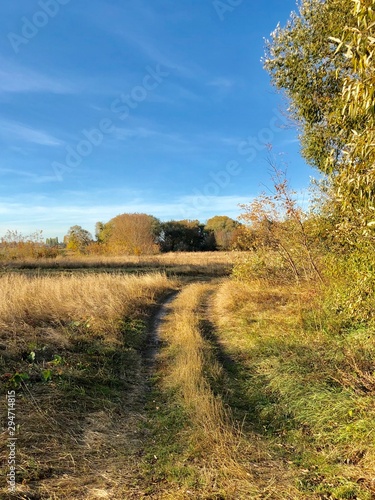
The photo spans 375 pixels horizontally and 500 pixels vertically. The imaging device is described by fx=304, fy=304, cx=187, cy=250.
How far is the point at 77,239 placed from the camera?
4747cm

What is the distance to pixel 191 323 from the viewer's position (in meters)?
9.12

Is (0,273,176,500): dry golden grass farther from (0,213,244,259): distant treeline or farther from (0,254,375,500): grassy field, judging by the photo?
(0,213,244,259): distant treeline

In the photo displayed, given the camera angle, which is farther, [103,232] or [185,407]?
[103,232]

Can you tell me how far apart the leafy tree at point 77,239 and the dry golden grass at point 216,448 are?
4254 centimetres

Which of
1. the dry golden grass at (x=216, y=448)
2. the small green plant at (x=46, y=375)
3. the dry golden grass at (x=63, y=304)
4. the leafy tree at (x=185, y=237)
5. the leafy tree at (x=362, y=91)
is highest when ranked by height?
the leafy tree at (x=185, y=237)

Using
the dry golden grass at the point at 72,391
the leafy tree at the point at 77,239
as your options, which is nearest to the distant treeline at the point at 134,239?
the leafy tree at the point at 77,239

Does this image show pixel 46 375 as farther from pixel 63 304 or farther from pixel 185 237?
pixel 185 237

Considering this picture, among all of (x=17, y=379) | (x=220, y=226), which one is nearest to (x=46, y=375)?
(x=17, y=379)

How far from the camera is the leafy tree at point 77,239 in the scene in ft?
149

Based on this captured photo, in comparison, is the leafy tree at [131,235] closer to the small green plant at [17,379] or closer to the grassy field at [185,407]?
the grassy field at [185,407]

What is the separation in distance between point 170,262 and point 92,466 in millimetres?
28855

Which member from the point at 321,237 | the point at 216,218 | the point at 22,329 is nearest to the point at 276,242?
the point at 321,237

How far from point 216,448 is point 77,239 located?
1873 inches

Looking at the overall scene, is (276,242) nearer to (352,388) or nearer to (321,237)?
(321,237)
